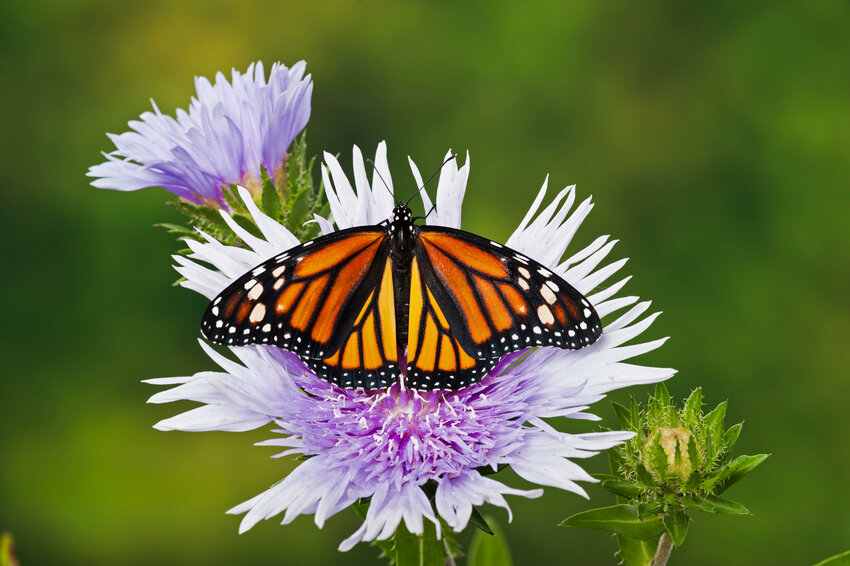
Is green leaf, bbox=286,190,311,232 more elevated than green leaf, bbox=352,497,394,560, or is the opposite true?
green leaf, bbox=286,190,311,232

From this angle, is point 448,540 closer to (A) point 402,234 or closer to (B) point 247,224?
(A) point 402,234

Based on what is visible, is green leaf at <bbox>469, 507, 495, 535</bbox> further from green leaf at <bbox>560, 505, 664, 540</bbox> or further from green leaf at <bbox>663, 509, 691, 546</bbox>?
green leaf at <bbox>663, 509, 691, 546</bbox>

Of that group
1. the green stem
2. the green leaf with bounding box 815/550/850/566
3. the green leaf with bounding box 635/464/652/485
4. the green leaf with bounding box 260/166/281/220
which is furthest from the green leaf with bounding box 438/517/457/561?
the green leaf with bounding box 260/166/281/220

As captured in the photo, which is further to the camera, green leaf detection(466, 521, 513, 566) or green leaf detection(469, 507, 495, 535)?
green leaf detection(466, 521, 513, 566)

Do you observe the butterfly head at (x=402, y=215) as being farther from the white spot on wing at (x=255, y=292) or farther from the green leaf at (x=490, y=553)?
the green leaf at (x=490, y=553)

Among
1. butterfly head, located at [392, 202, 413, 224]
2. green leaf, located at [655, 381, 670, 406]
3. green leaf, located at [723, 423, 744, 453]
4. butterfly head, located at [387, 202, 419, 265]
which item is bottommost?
green leaf, located at [723, 423, 744, 453]

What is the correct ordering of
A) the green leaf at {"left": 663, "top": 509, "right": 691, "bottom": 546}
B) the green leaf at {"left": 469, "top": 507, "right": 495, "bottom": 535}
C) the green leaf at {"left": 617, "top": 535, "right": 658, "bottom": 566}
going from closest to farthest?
1. the green leaf at {"left": 469, "top": 507, "right": 495, "bottom": 535}
2. the green leaf at {"left": 663, "top": 509, "right": 691, "bottom": 546}
3. the green leaf at {"left": 617, "top": 535, "right": 658, "bottom": 566}

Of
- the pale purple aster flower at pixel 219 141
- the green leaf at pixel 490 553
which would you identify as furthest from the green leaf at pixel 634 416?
the pale purple aster flower at pixel 219 141
